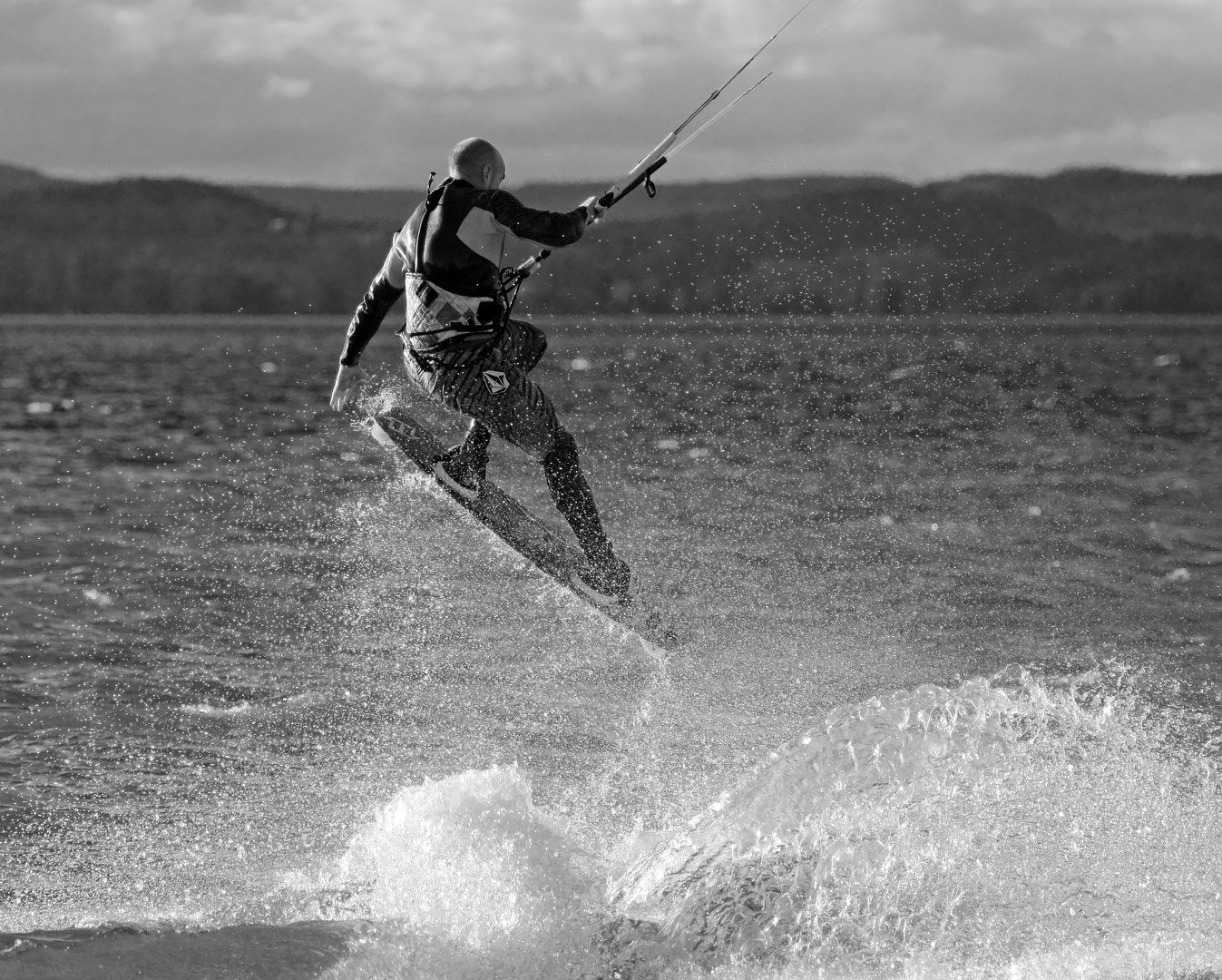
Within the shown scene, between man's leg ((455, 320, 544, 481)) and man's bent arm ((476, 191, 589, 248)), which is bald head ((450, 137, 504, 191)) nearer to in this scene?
man's bent arm ((476, 191, 589, 248))

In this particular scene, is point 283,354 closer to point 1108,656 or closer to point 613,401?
point 613,401

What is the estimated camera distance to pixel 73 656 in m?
12.2

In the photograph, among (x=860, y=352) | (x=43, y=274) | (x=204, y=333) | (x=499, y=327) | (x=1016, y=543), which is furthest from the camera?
(x=43, y=274)

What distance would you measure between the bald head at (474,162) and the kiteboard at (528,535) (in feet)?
6.35

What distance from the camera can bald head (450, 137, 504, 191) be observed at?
8320 millimetres

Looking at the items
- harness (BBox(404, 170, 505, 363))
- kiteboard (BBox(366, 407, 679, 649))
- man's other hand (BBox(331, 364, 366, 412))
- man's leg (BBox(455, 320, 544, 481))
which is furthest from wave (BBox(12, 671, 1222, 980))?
man's other hand (BBox(331, 364, 366, 412))

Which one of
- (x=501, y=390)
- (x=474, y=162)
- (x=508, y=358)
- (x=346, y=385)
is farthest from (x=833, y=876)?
(x=346, y=385)

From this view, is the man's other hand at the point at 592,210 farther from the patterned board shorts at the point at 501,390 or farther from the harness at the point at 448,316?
the patterned board shorts at the point at 501,390

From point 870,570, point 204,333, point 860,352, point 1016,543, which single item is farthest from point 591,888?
point 204,333

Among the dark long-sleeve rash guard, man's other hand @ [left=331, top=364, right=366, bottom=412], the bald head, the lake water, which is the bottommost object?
the lake water

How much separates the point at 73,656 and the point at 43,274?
132590 millimetres

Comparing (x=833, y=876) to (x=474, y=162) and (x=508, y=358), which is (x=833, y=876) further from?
(x=474, y=162)

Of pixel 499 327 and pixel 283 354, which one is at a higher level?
pixel 499 327

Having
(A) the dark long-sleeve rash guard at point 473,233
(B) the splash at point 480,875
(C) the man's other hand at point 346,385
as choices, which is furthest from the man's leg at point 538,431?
(B) the splash at point 480,875
